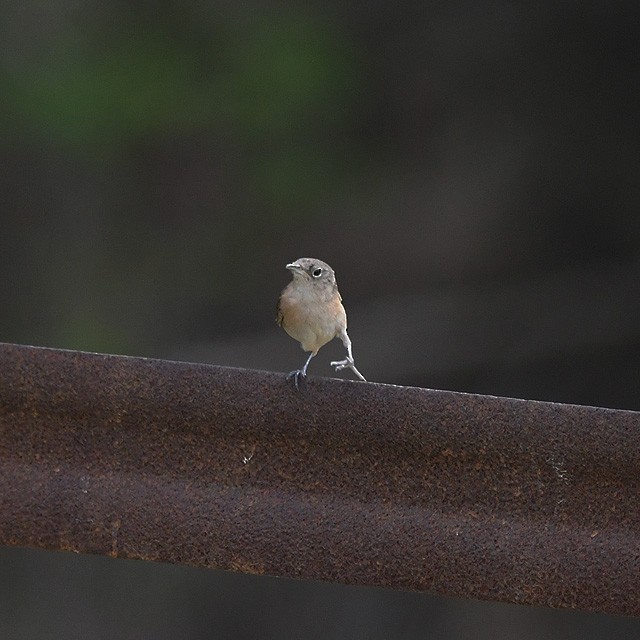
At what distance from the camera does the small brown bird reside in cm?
423

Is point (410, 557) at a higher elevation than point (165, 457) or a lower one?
lower

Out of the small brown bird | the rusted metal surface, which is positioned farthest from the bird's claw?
the rusted metal surface

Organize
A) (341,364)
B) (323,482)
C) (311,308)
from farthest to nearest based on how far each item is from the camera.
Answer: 1. (311,308)
2. (341,364)
3. (323,482)

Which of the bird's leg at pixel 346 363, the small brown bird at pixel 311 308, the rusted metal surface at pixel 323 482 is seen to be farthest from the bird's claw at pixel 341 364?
the rusted metal surface at pixel 323 482

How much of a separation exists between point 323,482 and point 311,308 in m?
1.68

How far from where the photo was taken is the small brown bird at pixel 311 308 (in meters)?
4.23

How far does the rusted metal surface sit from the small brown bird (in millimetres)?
1593

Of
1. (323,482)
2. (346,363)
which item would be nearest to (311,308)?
(346,363)

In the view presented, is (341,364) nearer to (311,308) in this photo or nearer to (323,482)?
(311,308)

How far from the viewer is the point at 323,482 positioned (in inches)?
Answer: 102

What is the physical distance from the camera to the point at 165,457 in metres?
2.60

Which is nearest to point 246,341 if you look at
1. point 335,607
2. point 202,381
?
point 335,607

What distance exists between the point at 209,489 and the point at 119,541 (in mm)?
236

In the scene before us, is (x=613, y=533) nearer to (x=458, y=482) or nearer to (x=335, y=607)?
(x=458, y=482)
